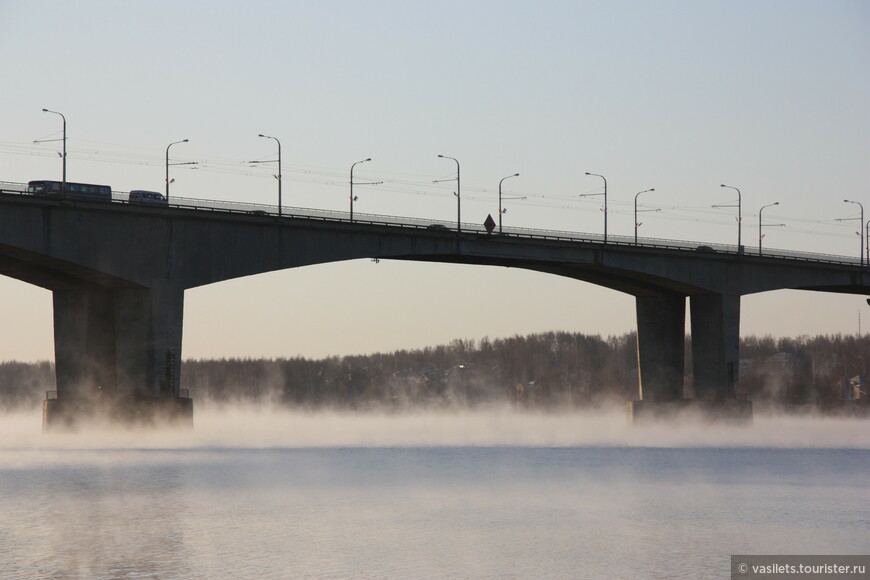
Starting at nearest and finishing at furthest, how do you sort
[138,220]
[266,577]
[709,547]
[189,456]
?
1. [266,577]
2. [709,547]
3. [189,456]
4. [138,220]

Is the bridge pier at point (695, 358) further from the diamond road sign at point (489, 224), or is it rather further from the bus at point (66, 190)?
the bus at point (66, 190)

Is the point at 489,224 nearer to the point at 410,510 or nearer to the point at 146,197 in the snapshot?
the point at 146,197

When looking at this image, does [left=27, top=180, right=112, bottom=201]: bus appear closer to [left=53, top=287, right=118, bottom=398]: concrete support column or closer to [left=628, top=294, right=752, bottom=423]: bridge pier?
[left=53, top=287, right=118, bottom=398]: concrete support column

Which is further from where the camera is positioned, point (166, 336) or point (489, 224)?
point (489, 224)

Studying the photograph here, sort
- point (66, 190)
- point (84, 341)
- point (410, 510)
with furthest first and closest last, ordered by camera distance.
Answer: point (84, 341), point (66, 190), point (410, 510)

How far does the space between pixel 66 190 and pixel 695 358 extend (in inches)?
1957

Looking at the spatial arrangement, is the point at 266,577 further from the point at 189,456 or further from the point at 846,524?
the point at 189,456

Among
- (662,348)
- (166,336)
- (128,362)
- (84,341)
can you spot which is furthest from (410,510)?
(662,348)

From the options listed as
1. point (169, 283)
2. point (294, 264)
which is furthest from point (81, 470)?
point (294, 264)

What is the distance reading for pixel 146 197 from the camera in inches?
2766

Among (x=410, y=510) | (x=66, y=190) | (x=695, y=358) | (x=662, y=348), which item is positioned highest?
(x=66, y=190)

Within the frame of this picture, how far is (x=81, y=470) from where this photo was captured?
176 feet

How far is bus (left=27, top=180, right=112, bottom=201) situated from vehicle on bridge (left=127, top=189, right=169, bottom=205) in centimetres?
191

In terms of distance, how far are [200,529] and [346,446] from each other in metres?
40.5
